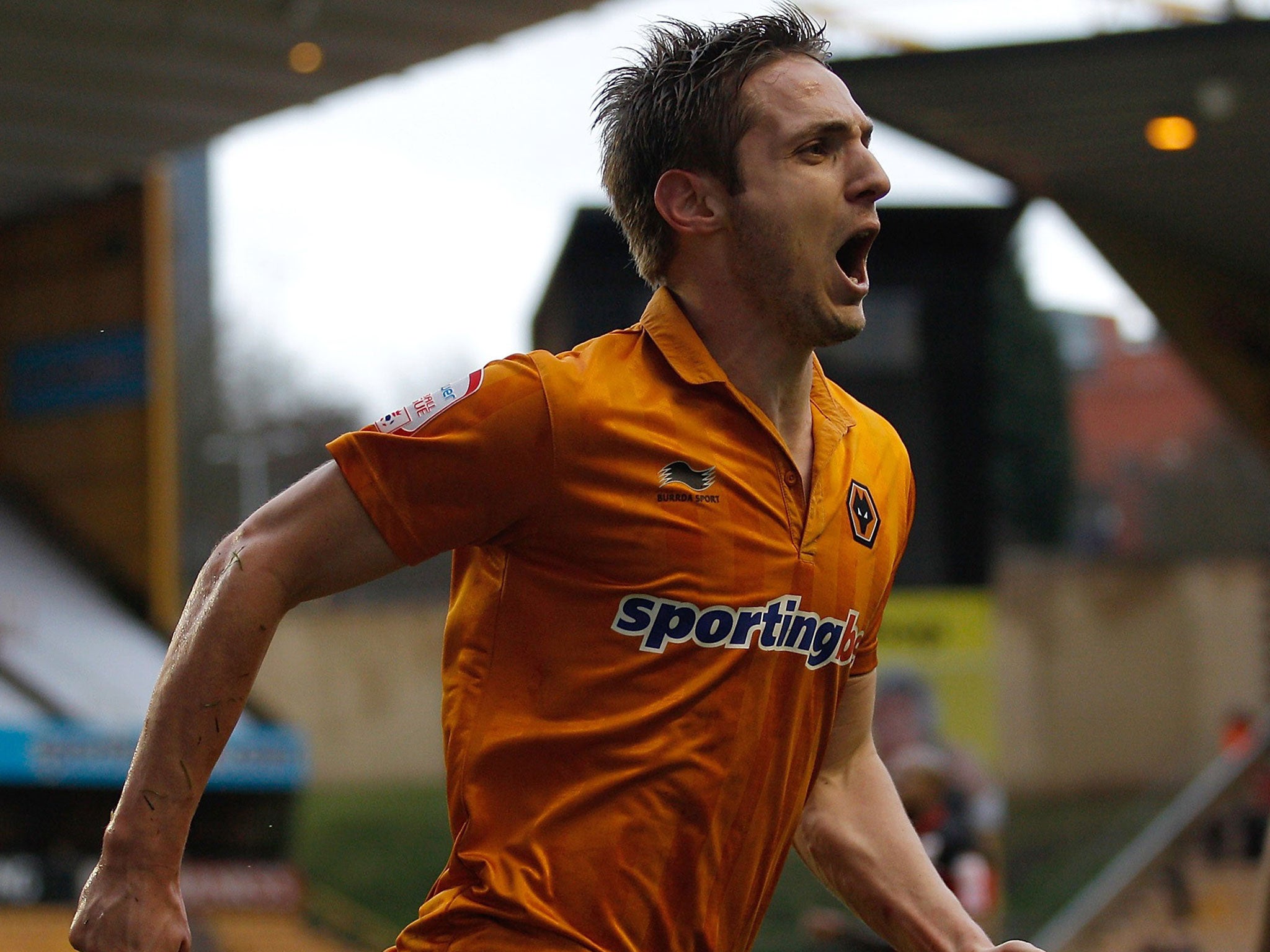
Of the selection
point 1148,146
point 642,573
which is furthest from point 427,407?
point 1148,146

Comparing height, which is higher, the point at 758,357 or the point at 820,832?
the point at 758,357

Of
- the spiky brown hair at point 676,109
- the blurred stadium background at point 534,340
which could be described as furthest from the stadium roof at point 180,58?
the spiky brown hair at point 676,109

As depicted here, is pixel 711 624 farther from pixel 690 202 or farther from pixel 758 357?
pixel 690 202

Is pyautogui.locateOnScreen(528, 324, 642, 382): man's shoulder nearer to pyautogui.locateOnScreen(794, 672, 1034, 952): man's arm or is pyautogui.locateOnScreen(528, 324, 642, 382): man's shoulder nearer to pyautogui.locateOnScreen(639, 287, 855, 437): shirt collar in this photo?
pyautogui.locateOnScreen(639, 287, 855, 437): shirt collar

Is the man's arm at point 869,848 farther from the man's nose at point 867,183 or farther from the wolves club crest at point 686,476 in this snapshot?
the man's nose at point 867,183

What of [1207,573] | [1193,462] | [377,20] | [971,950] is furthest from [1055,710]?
[971,950]

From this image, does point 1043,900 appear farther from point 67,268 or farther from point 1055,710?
point 67,268

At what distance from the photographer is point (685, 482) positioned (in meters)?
2.19

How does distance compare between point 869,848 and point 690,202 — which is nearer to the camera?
point 690,202

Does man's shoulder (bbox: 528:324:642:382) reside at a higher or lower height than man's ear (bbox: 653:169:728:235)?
lower

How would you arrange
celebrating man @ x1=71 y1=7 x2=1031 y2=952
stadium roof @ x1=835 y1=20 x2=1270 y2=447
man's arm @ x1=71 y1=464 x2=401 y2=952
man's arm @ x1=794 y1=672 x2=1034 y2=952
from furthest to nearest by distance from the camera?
stadium roof @ x1=835 y1=20 x2=1270 y2=447 → man's arm @ x1=794 y1=672 x2=1034 y2=952 → celebrating man @ x1=71 y1=7 x2=1031 y2=952 → man's arm @ x1=71 y1=464 x2=401 y2=952

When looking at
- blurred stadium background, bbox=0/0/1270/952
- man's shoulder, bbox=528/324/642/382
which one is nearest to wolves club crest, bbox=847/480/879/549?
man's shoulder, bbox=528/324/642/382

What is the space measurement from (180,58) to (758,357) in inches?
390

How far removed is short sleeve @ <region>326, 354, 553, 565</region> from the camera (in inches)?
81.8
